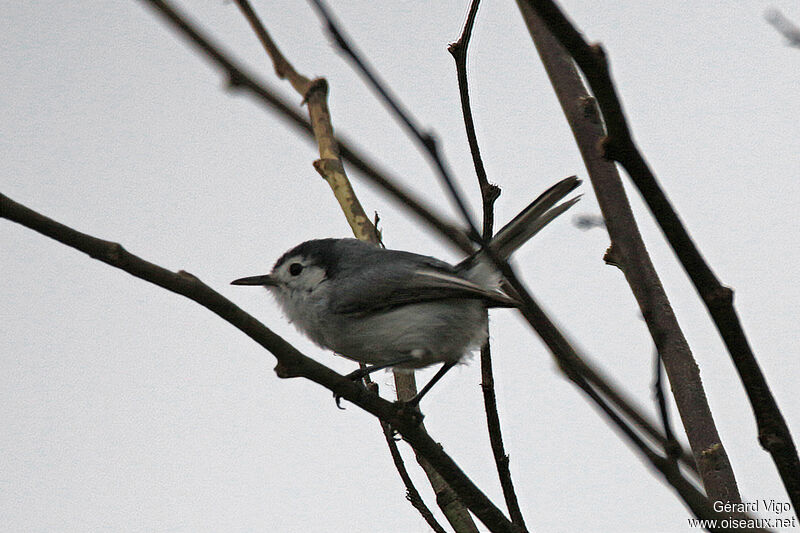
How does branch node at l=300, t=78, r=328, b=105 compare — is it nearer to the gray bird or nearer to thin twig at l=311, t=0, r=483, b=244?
the gray bird

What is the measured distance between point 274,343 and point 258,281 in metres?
1.47

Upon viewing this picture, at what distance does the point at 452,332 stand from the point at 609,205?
825 mm

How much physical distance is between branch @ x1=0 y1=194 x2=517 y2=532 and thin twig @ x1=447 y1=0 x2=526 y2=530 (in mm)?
82

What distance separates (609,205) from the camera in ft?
6.32

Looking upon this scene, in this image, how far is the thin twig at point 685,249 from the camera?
40.0 inches

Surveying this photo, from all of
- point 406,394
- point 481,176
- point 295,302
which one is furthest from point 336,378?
point 295,302

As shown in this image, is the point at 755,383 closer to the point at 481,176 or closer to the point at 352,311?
the point at 481,176

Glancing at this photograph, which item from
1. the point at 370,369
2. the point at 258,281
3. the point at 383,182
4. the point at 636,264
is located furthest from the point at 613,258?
the point at 258,281

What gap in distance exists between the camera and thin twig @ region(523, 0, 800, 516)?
102 cm

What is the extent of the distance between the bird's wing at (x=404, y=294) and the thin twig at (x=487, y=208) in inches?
28.3

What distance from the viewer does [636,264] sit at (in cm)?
166

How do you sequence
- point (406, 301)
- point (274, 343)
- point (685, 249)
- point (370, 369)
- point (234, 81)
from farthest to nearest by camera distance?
point (406, 301) → point (370, 369) → point (234, 81) → point (274, 343) → point (685, 249)

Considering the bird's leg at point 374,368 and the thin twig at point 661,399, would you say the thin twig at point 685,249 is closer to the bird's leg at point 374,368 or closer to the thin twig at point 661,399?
the thin twig at point 661,399

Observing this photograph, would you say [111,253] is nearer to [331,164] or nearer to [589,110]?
[331,164]
